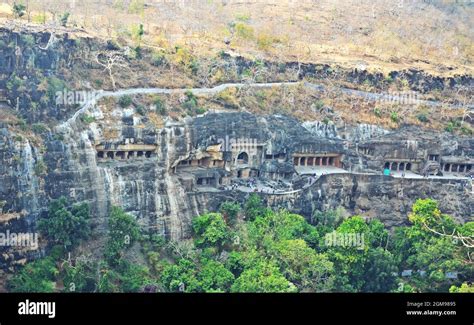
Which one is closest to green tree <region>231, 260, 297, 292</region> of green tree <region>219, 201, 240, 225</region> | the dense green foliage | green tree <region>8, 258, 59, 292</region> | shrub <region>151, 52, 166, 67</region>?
the dense green foliage

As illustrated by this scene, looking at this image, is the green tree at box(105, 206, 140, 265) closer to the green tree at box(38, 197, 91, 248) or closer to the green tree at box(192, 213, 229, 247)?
the green tree at box(38, 197, 91, 248)

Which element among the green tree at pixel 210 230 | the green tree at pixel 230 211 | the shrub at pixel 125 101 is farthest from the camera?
the green tree at pixel 230 211

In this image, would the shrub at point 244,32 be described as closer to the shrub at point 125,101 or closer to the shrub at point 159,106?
the shrub at point 159,106

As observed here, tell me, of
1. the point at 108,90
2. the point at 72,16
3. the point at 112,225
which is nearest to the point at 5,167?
the point at 112,225

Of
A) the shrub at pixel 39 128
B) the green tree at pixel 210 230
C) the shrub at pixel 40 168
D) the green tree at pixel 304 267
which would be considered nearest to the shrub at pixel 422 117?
the green tree at pixel 304 267

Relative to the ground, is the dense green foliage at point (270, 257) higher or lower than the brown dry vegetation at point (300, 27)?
lower

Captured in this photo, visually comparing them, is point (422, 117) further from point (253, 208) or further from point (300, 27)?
point (300, 27)

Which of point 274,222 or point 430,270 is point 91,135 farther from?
point 430,270

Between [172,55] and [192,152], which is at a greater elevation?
[172,55]
